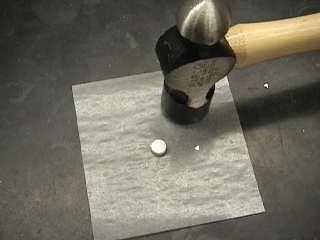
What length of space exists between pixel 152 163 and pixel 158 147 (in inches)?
1.1

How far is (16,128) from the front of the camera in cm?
70

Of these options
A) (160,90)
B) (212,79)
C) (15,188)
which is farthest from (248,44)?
(15,188)

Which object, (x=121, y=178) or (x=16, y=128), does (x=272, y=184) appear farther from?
(x=16, y=128)

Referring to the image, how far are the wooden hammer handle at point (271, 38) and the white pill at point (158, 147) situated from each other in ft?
0.56

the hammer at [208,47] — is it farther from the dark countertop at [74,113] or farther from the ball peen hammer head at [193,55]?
the dark countertop at [74,113]

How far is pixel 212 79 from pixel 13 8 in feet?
1.35

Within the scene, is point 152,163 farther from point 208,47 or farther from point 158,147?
point 208,47

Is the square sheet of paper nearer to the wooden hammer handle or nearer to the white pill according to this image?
the white pill

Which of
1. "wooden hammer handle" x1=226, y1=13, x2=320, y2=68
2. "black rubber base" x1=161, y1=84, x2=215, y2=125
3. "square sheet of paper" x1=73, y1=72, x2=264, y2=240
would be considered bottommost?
"square sheet of paper" x1=73, y1=72, x2=264, y2=240

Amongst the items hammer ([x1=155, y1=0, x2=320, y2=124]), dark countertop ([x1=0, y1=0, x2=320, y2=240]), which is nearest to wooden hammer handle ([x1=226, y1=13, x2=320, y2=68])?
hammer ([x1=155, y1=0, x2=320, y2=124])

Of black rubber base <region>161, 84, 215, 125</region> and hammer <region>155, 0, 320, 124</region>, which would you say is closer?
hammer <region>155, 0, 320, 124</region>

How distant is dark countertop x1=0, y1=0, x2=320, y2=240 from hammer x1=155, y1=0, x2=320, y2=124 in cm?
12

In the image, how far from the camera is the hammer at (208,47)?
0.50m

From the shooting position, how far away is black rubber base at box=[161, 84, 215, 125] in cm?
65
